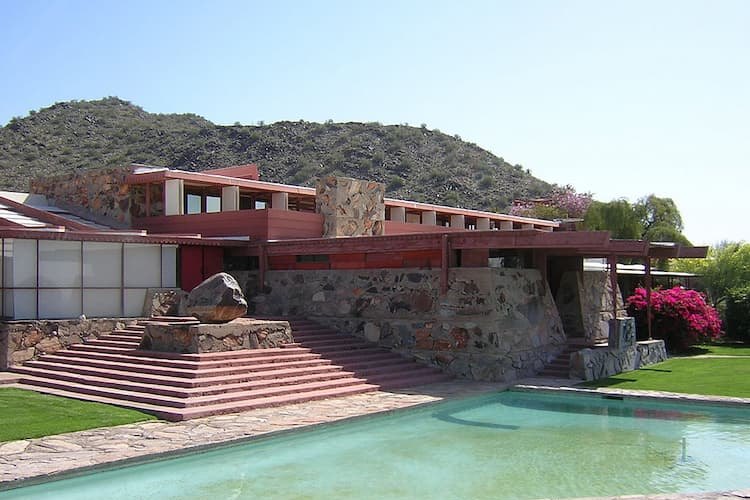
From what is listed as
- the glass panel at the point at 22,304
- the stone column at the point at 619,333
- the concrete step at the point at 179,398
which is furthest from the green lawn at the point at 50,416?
the stone column at the point at 619,333

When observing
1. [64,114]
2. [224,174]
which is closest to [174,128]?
[64,114]

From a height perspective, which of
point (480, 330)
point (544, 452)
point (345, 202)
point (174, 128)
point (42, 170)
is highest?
point (174, 128)

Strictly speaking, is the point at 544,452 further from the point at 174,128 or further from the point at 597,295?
the point at 174,128

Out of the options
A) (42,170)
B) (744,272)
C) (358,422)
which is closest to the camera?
(358,422)

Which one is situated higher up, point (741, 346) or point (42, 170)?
point (42, 170)

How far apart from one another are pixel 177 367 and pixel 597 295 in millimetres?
14065

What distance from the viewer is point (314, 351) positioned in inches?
709

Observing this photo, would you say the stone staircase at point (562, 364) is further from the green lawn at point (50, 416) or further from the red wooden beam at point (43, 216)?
the red wooden beam at point (43, 216)

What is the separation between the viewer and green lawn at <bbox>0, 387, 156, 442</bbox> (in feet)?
37.9

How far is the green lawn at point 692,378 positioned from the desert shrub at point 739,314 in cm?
719

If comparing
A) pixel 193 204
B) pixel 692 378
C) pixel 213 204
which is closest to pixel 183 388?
pixel 692 378

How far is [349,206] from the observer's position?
2595cm

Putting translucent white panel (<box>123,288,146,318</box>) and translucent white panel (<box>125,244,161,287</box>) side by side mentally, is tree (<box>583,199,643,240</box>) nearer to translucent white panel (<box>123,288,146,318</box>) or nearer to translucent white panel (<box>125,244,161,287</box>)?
translucent white panel (<box>125,244,161,287</box>)

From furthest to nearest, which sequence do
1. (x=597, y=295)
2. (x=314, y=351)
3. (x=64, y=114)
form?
(x=64, y=114)
(x=597, y=295)
(x=314, y=351)
